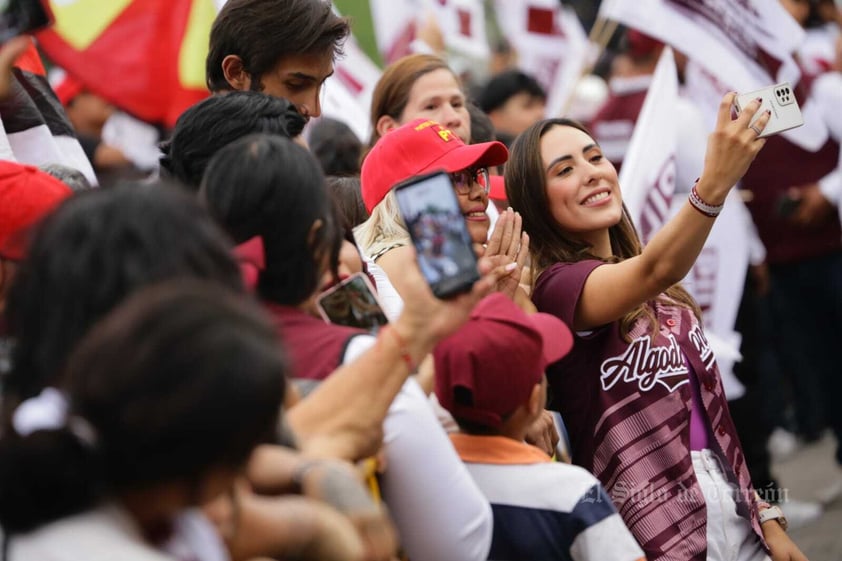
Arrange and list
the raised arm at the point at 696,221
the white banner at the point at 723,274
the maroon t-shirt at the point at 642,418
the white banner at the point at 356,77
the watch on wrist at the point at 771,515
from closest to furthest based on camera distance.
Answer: the raised arm at the point at 696,221, the maroon t-shirt at the point at 642,418, the watch on wrist at the point at 771,515, the white banner at the point at 723,274, the white banner at the point at 356,77

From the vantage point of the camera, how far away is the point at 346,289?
2357 mm

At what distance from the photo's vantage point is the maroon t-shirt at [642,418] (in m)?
3.14

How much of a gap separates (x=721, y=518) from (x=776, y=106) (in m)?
1.02

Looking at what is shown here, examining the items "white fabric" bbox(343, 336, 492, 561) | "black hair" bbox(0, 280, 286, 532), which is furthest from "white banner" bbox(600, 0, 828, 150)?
"black hair" bbox(0, 280, 286, 532)

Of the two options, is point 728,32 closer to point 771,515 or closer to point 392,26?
point 392,26

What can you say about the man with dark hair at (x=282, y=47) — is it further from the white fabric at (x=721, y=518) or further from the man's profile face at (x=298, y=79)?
the white fabric at (x=721, y=518)

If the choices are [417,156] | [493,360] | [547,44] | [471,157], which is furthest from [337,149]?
[547,44]

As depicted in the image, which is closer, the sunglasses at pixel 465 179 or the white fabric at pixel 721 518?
the white fabric at pixel 721 518

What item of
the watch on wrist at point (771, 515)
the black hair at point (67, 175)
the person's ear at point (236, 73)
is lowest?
the watch on wrist at point (771, 515)

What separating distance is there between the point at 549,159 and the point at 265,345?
1.98m

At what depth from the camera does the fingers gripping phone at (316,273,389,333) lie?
2355mm

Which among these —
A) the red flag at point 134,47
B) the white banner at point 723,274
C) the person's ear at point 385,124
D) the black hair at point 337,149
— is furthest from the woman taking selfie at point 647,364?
the red flag at point 134,47

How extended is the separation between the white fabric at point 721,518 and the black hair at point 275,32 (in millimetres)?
1487

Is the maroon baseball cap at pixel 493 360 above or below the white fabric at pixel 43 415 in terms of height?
below
